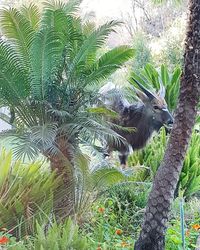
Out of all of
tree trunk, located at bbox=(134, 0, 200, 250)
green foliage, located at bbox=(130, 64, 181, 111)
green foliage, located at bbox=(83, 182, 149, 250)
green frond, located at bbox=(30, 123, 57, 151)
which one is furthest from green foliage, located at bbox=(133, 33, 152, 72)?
tree trunk, located at bbox=(134, 0, 200, 250)

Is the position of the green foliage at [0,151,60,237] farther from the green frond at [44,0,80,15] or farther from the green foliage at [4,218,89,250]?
the green frond at [44,0,80,15]

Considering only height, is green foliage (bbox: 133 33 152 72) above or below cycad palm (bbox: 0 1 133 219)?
above

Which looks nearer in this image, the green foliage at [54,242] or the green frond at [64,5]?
the green foliage at [54,242]

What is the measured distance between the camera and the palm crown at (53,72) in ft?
13.7


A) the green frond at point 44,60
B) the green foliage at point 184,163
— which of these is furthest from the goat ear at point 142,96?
the green frond at point 44,60

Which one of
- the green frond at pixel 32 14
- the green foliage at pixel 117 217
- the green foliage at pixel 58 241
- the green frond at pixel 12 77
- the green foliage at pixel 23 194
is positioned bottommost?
the green foliage at pixel 117 217

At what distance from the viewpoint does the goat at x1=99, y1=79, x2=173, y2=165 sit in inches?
235

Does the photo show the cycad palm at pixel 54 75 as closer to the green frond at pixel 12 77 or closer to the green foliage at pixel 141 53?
the green frond at pixel 12 77

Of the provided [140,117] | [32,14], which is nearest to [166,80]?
[140,117]

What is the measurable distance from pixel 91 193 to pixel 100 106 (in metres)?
0.98

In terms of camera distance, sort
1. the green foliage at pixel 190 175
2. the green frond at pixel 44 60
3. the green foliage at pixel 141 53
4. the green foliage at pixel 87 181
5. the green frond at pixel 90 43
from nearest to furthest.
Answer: the green frond at pixel 44 60 < the green foliage at pixel 87 181 < the green frond at pixel 90 43 < the green foliage at pixel 190 175 < the green foliage at pixel 141 53

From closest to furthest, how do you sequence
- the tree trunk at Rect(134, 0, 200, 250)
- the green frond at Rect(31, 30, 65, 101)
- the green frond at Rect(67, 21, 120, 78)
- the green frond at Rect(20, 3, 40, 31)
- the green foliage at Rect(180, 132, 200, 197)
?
the tree trunk at Rect(134, 0, 200, 250) < the green frond at Rect(31, 30, 65, 101) < the green frond at Rect(67, 21, 120, 78) < the green frond at Rect(20, 3, 40, 31) < the green foliage at Rect(180, 132, 200, 197)

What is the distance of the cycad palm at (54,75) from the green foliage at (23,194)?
23 cm

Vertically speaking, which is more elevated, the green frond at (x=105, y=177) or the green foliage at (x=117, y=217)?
the green frond at (x=105, y=177)
